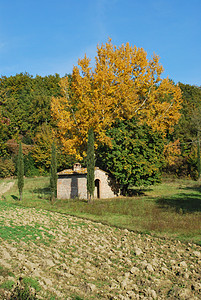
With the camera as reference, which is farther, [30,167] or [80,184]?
[30,167]

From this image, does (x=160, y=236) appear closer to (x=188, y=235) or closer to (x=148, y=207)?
(x=188, y=235)

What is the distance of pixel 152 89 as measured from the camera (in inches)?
1195

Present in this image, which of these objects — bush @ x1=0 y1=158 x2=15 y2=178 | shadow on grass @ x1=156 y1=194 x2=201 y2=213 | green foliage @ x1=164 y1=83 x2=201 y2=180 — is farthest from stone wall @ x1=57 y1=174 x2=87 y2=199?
green foliage @ x1=164 y1=83 x2=201 y2=180

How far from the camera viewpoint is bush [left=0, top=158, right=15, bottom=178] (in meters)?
45.5

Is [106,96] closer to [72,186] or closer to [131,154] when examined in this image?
[131,154]

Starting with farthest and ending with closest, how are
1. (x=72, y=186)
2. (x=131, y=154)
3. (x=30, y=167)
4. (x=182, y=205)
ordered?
(x=30, y=167) → (x=131, y=154) → (x=72, y=186) → (x=182, y=205)

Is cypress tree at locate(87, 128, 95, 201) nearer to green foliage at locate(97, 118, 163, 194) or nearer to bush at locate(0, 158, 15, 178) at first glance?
green foliage at locate(97, 118, 163, 194)

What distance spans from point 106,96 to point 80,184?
28.4 feet

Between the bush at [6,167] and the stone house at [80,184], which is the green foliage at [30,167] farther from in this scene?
the stone house at [80,184]

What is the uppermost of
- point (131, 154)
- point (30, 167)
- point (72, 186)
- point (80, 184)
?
point (131, 154)

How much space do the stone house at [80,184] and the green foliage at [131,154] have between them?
0.99 metres

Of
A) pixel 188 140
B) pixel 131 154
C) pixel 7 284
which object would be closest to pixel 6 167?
pixel 131 154

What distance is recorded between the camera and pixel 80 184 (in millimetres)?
25594

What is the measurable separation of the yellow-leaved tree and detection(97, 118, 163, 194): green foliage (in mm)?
952
